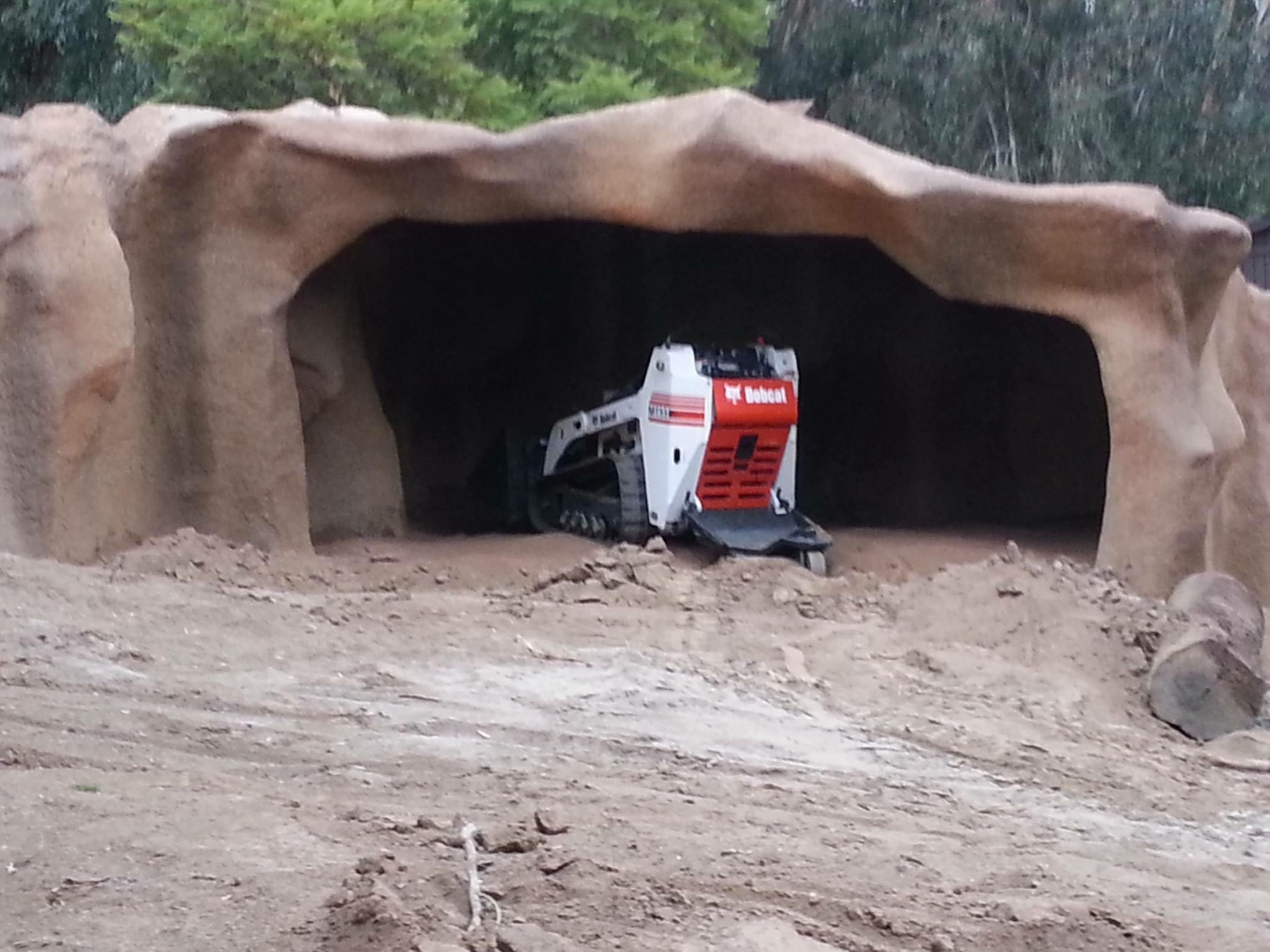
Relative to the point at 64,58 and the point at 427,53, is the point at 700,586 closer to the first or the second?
the point at 427,53

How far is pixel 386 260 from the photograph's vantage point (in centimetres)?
966

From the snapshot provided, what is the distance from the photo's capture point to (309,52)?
13500 mm

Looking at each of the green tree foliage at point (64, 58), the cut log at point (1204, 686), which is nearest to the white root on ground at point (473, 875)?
the cut log at point (1204, 686)

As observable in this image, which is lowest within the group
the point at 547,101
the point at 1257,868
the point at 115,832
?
the point at 1257,868

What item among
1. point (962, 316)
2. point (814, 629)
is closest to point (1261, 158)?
point (962, 316)

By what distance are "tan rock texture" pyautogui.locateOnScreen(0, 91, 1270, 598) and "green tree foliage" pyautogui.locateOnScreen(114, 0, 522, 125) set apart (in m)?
5.86

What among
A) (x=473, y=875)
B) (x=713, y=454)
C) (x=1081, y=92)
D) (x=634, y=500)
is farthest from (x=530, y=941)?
(x=1081, y=92)

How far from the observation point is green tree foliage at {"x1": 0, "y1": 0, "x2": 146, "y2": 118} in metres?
15.7

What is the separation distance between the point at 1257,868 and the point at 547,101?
13025mm

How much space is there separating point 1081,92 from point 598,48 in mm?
5843

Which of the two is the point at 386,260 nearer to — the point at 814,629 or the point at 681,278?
the point at 681,278

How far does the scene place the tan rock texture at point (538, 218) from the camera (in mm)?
7199

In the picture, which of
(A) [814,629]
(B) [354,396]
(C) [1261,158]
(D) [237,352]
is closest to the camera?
(A) [814,629]

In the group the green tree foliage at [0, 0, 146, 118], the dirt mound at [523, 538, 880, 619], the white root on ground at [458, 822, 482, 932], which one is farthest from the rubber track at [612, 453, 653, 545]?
the green tree foliage at [0, 0, 146, 118]
